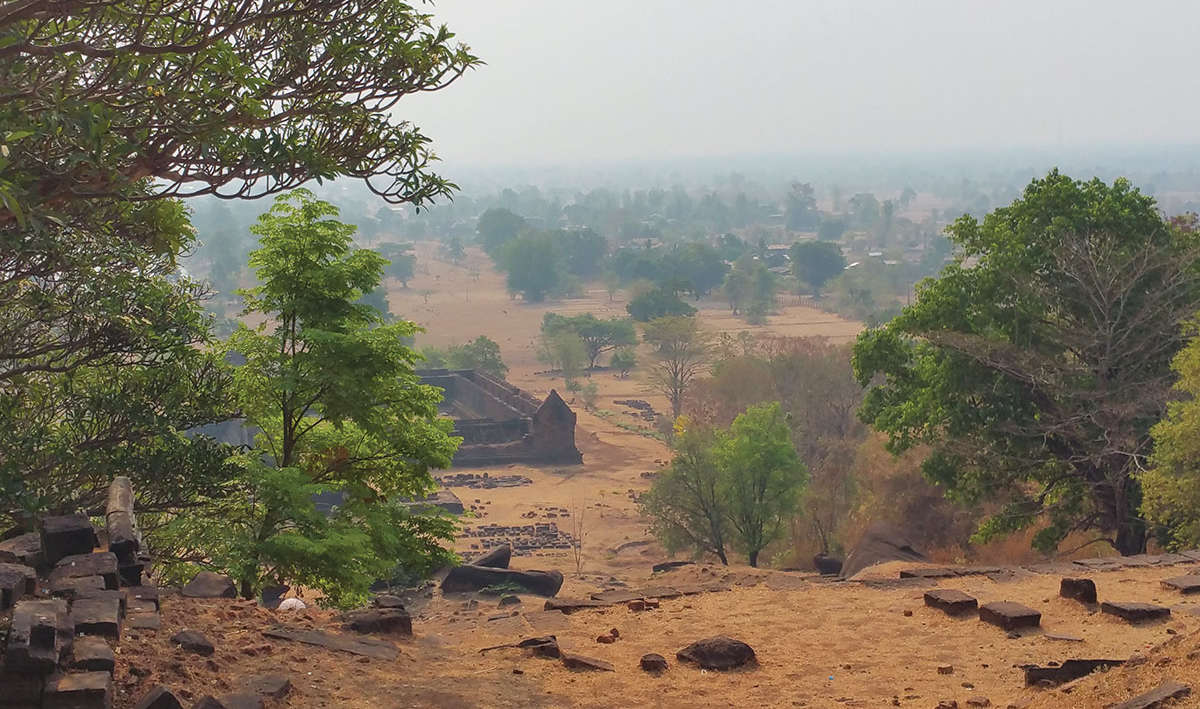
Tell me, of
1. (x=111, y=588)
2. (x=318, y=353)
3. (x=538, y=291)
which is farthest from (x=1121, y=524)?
(x=538, y=291)

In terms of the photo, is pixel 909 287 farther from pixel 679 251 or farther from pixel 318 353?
pixel 318 353

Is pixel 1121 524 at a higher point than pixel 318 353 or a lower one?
lower

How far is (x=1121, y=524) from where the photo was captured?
62.1 feet

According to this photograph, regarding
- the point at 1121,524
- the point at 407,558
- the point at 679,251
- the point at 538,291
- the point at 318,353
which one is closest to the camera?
the point at 318,353

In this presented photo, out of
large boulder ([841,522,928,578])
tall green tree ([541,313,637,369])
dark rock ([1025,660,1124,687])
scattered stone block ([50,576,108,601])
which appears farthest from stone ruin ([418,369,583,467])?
dark rock ([1025,660,1124,687])

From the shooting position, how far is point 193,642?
8555 mm

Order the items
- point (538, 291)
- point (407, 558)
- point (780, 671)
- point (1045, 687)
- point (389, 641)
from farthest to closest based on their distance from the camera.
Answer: point (538, 291), point (407, 558), point (389, 641), point (780, 671), point (1045, 687)

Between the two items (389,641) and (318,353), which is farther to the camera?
(318,353)

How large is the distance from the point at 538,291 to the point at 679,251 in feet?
52.7

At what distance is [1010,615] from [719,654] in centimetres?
297

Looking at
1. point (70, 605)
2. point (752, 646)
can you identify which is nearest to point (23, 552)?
point (70, 605)

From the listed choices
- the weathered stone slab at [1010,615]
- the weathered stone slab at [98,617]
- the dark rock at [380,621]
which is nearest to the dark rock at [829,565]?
the weathered stone slab at [1010,615]

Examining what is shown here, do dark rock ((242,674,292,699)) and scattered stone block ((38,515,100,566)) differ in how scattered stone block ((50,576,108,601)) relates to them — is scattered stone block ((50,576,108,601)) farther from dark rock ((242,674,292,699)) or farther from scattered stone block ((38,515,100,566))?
dark rock ((242,674,292,699))

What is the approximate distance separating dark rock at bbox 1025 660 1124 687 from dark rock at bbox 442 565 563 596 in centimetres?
1474
